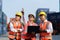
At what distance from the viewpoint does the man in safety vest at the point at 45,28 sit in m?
7.01

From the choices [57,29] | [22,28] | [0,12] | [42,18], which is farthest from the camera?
[0,12]

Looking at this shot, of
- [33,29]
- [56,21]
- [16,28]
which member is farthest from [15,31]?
[56,21]

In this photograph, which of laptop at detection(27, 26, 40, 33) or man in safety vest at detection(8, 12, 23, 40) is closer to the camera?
laptop at detection(27, 26, 40, 33)

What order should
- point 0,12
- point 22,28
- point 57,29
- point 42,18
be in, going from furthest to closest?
point 0,12 → point 57,29 → point 22,28 → point 42,18

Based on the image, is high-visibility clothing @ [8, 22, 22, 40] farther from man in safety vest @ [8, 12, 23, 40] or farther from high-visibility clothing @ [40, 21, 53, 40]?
high-visibility clothing @ [40, 21, 53, 40]

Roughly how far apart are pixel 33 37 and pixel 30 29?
0.29m

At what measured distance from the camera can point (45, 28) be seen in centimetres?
707

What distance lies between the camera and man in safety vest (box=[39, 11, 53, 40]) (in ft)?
23.0

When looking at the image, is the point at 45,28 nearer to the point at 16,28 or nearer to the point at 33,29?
the point at 33,29

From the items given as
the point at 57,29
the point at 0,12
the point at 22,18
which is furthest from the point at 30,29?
the point at 0,12

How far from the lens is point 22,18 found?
7734mm

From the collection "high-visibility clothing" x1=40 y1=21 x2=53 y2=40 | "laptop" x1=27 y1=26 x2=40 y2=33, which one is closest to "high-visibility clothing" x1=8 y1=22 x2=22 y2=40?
"laptop" x1=27 y1=26 x2=40 y2=33

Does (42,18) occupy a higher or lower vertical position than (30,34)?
higher

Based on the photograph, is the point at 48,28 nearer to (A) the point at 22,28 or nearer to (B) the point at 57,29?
(A) the point at 22,28
